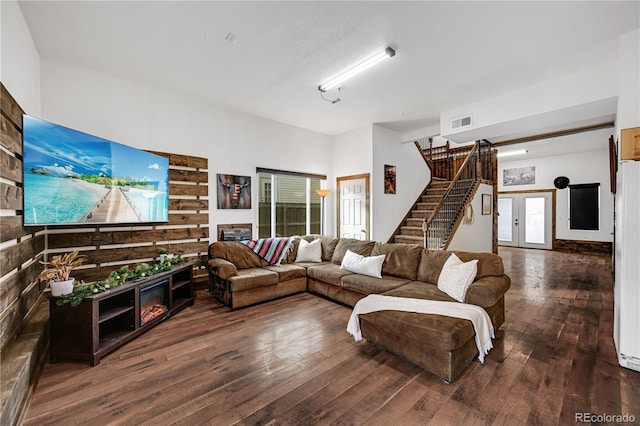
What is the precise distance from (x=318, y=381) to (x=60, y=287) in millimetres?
2363

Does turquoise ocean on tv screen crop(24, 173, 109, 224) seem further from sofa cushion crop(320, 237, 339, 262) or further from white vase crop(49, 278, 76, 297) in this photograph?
sofa cushion crop(320, 237, 339, 262)

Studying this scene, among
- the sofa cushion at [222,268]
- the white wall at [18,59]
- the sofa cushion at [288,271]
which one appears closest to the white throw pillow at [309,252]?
the sofa cushion at [288,271]

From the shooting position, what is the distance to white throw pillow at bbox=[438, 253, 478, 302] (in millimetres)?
2867

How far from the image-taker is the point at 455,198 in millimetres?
6312

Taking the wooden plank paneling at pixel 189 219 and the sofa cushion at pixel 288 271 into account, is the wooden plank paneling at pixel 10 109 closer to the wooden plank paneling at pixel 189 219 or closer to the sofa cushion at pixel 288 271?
the wooden plank paneling at pixel 189 219

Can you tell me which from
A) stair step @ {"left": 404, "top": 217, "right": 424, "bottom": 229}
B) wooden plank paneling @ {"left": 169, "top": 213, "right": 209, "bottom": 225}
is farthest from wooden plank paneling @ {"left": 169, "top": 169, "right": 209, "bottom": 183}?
stair step @ {"left": 404, "top": 217, "right": 424, "bottom": 229}

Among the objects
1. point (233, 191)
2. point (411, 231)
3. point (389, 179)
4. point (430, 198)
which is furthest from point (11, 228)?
point (430, 198)

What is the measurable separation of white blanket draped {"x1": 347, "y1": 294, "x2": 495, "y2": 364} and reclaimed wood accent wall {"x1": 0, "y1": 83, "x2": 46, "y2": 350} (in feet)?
9.10

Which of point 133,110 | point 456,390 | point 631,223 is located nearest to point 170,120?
point 133,110

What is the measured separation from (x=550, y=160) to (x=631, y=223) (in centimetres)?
879

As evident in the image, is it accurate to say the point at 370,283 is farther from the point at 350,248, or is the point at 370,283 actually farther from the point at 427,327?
the point at 427,327

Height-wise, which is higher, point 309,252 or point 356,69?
point 356,69

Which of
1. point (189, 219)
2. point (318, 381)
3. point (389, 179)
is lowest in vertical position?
point (318, 381)

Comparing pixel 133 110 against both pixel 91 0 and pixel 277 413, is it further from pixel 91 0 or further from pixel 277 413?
pixel 277 413
